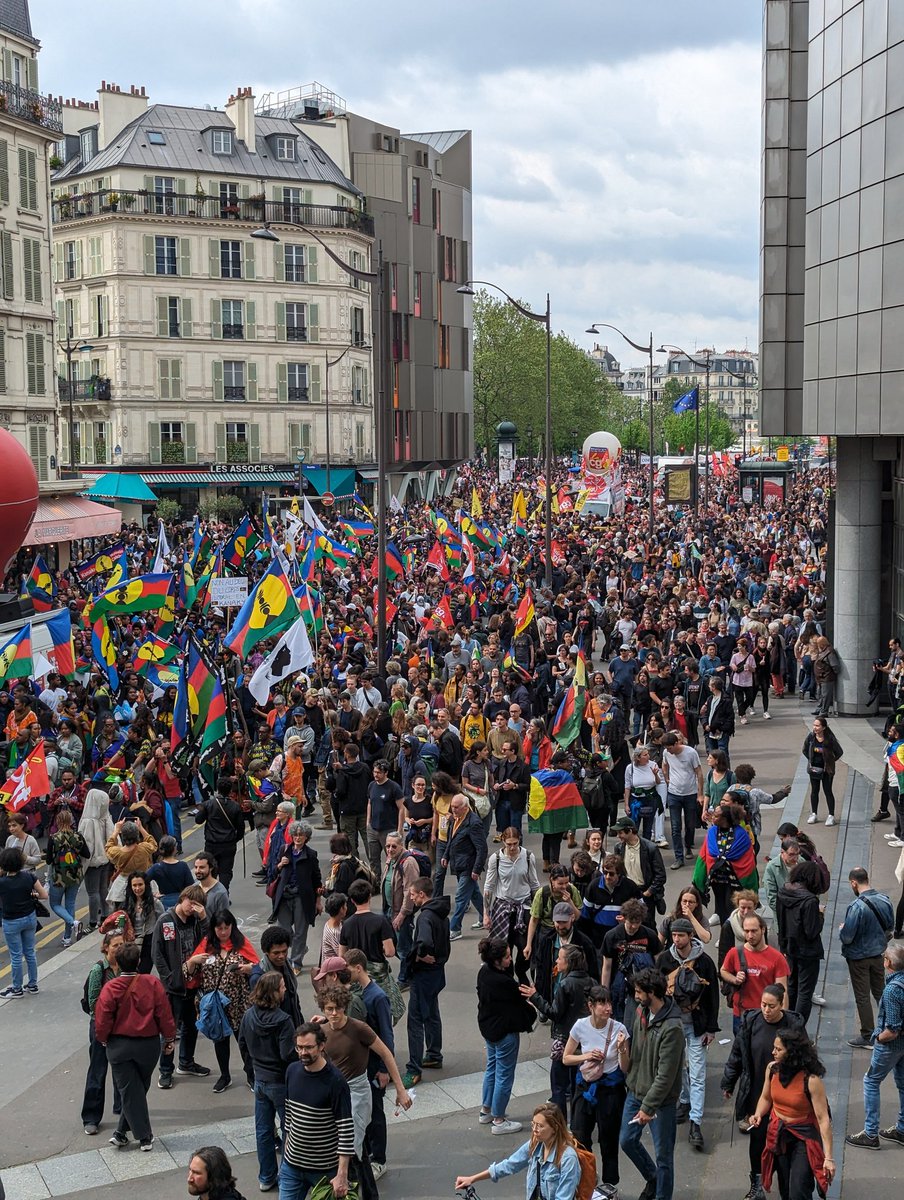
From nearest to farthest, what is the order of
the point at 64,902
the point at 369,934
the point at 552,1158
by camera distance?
1. the point at 552,1158
2. the point at 369,934
3. the point at 64,902

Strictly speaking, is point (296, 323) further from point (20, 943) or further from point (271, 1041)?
point (271, 1041)

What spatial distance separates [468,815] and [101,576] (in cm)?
2132

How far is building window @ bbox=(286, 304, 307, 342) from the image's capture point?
222 ft

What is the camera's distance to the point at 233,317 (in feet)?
219

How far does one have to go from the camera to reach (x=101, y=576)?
32844 millimetres

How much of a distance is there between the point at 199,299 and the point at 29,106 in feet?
82.8

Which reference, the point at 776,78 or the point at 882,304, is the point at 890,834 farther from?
the point at 776,78

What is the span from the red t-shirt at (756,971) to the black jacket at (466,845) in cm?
396

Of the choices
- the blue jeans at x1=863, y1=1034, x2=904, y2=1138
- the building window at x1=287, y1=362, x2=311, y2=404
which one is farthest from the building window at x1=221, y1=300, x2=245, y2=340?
the blue jeans at x1=863, y1=1034, x2=904, y2=1138

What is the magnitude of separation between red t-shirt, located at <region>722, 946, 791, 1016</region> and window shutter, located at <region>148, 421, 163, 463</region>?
58.9 m

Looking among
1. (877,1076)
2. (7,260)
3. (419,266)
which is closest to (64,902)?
(877,1076)

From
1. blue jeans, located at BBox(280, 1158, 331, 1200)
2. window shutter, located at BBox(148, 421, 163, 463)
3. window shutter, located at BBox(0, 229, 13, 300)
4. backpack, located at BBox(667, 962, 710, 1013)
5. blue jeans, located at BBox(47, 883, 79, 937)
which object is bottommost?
blue jeans, located at BBox(47, 883, 79, 937)

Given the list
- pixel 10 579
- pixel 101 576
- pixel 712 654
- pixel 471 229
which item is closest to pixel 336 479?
pixel 471 229

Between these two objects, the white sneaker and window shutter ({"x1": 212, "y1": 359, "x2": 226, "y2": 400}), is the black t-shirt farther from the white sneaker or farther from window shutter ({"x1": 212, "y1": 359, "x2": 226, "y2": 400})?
window shutter ({"x1": 212, "y1": 359, "x2": 226, "y2": 400})
